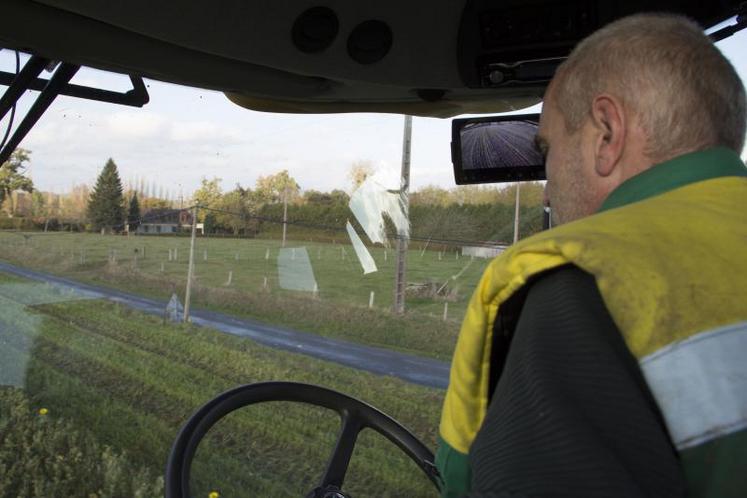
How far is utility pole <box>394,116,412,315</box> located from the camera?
2064 mm

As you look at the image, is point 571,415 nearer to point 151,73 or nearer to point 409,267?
point 151,73

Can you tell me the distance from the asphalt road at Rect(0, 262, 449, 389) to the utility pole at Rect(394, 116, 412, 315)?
8.5 inches

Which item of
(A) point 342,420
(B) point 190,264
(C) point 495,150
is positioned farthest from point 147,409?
(C) point 495,150

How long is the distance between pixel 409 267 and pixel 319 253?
0.34 metres

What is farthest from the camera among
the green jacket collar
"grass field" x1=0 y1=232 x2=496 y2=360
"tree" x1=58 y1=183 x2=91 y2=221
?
"grass field" x1=0 y1=232 x2=496 y2=360

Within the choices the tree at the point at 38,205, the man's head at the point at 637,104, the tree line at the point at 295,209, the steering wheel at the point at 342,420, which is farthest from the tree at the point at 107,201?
the man's head at the point at 637,104

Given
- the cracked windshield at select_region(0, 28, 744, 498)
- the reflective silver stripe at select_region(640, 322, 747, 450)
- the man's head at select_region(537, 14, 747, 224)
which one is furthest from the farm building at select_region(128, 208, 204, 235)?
the reflective silver stripe at select_region(640, 322, 747, 450)

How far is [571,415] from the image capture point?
437 mm

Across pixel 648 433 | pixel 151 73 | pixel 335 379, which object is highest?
pixel 151 73

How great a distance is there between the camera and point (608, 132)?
23.8 inches

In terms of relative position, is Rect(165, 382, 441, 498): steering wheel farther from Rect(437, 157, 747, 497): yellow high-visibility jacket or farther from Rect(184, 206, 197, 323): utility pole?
Rect(184, 206, 197, 323): utility pole

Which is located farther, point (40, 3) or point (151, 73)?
point (151, 73)

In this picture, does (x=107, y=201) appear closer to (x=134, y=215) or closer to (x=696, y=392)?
(x=134, y=215)

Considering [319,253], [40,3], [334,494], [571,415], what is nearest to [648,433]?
[571,415]
